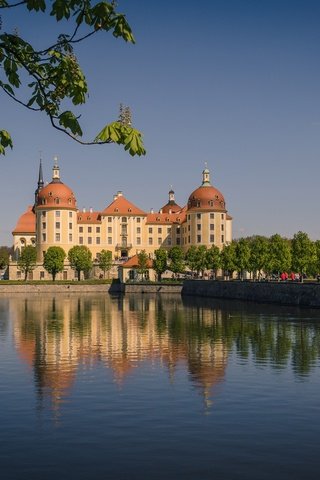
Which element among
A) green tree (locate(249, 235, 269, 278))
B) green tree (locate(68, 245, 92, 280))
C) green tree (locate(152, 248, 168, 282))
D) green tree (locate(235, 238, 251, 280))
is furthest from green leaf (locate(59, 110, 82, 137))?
green tree (locate(68, 245, 92, 280))

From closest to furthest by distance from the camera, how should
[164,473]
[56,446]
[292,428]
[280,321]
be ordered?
Result: [164,473] → [56,446] → [292,428] → [280,321]

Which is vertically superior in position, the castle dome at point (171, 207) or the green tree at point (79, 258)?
the castle dome at point (171, 207)

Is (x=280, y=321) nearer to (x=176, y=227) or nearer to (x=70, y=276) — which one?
(x=70, y=276)

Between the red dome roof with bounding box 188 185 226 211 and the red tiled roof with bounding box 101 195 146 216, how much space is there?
45.4 ft

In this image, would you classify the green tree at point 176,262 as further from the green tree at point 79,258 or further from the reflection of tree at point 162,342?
the reflection of tree at point 162,342

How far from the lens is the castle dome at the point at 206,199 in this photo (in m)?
153

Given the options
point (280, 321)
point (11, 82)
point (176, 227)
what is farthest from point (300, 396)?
point (176, 227)

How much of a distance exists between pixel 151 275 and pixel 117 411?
118 m

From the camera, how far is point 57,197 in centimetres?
15212

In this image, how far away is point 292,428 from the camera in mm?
22156

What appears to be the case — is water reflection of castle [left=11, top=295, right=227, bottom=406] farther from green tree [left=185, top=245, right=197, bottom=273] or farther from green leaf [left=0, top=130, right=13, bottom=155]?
green tree [left=185, top=245, right=197, bottom=273]

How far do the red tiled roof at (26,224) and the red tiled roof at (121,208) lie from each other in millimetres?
21323

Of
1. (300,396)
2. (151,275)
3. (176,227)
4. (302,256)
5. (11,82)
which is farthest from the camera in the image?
(176,227)

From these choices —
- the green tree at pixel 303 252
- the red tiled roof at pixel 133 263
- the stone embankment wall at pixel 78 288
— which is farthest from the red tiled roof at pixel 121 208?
the green tree at pixel 303 252
